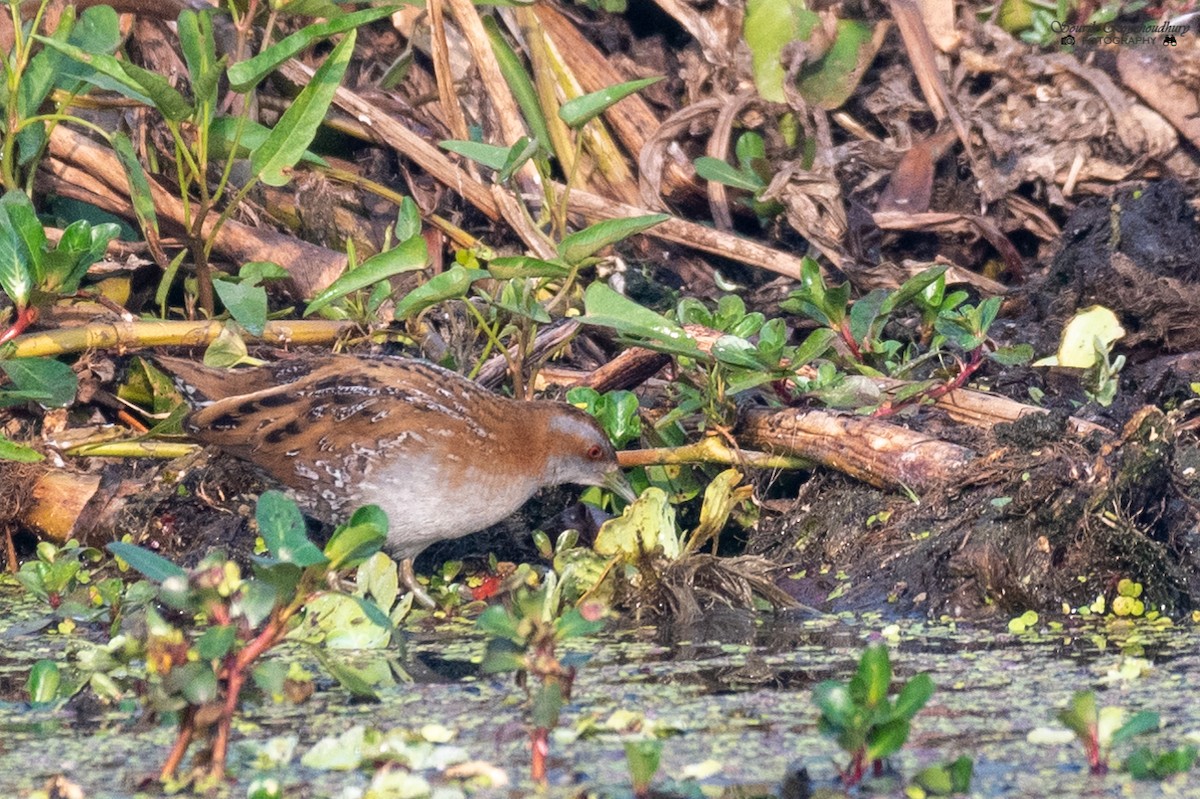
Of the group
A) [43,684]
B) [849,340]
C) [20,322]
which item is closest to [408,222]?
[20,322]

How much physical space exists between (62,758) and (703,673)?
148 centimetres

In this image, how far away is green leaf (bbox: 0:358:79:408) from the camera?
4.72m

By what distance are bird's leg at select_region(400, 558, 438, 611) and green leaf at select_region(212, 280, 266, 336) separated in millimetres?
966

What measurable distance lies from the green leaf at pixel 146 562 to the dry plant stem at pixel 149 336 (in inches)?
83.0

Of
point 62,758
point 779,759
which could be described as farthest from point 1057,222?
point 62,758

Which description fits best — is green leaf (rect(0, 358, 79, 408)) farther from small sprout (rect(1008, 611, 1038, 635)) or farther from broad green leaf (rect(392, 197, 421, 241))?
small sprout (rect(1008, 611, 1038, 635))

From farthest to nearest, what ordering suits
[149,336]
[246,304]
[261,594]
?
1. [149,336]
2. [246,304]
3. [261,594]

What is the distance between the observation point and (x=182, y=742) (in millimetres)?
2797

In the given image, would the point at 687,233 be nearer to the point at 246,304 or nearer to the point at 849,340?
the point at 849,340

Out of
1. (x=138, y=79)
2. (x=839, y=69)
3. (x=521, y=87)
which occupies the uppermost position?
(x=839, y=69)

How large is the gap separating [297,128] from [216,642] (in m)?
3.02

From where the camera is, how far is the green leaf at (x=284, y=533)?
9.16ft

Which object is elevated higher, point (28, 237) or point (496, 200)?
point (496, 200)

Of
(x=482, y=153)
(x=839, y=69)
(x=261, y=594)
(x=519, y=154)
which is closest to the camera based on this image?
(x=261, y=594)
